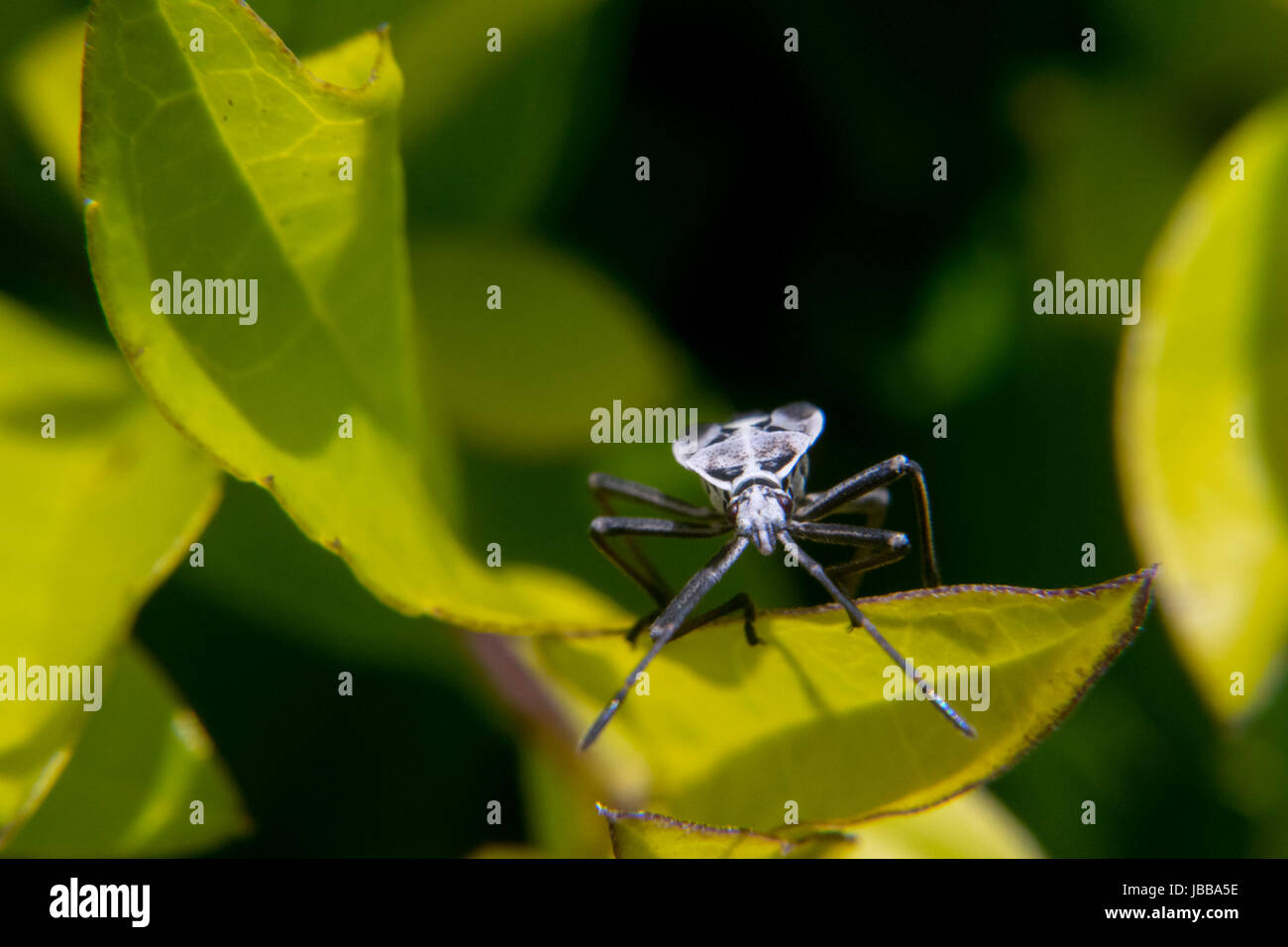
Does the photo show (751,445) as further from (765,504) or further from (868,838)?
(868,838)

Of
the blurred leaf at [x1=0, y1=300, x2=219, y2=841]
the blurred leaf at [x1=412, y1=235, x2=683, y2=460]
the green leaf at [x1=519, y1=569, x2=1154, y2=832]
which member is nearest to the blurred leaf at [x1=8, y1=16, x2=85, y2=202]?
the blurred leaf at [x1=0, y1=300, x2=219, y2=841]

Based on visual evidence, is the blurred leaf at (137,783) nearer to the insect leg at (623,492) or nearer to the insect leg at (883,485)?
the insect leg at (623,492)

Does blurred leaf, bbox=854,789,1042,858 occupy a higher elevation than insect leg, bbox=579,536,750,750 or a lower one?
lower

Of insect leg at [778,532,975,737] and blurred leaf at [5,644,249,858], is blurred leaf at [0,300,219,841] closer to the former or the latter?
blurred leaf at [5,644,249,858]

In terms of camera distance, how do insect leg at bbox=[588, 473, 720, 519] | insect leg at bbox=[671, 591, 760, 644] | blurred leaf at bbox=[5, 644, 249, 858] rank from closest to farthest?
insect leg at bbox=[671, 591, 760, 644] → blurred leaf at bbox=[5, 644, 249, 858] → insect leg at bbox=[588, 473, 720, 519]

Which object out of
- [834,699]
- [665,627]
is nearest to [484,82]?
[665,627]
